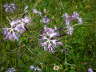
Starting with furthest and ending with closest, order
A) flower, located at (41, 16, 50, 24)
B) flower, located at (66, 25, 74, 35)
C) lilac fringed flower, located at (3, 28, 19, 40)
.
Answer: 1. flower, located at (41, 16, 50, 24)
2. flower, located at (66, 25, 74, 35)
3. lilac fringed flower, located at (3, 28, 19, 40)

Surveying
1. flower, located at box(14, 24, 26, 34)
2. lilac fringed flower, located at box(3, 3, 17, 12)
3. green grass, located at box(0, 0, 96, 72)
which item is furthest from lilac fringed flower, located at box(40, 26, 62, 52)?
lilac fringed flower, located at box(3, 3, 17, 12)

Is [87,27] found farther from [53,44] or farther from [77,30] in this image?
[53,44]

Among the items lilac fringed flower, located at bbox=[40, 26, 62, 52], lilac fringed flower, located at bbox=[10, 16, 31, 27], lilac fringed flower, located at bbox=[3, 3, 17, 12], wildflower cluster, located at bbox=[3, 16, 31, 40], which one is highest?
lilac fringed flower, located at bbox=[3, 3, 17, 12]

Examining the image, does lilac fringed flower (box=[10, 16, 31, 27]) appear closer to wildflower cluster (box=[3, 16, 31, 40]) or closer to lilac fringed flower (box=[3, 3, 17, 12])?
wildflower cluster (box=[3, 16, 31, 40])

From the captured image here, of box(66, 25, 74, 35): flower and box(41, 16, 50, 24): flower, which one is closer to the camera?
box(66, 25, 74, 35): flower

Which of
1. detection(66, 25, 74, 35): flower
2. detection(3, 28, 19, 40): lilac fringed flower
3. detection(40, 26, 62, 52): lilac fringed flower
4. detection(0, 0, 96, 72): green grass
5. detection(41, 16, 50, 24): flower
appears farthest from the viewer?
detection(41, 16, 50, 24): flower

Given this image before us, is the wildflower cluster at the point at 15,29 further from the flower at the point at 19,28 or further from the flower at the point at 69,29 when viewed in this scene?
the flower at the point at 69,29

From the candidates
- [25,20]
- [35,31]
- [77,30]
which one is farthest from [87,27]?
[25,20]

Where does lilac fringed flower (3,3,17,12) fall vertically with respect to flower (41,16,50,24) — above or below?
above

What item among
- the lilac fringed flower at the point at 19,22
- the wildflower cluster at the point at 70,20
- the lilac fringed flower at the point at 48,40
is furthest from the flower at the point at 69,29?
the lilac fringed flower at the point at 19,22
